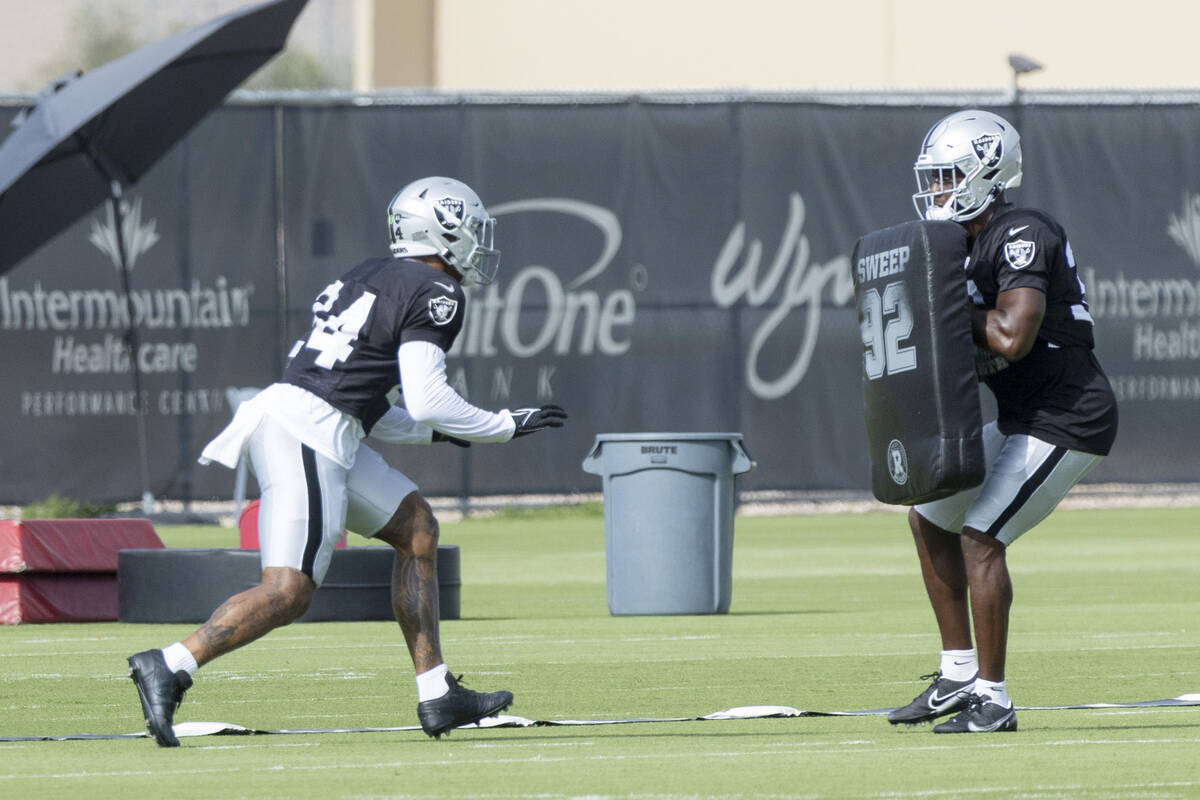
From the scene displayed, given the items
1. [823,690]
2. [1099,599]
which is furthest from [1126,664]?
[1099,599]

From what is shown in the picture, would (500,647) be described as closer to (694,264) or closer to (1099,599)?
(1099,599)

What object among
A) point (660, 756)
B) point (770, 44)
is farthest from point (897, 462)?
point (770, 44)

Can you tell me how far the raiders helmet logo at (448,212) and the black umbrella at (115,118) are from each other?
888 centimetres

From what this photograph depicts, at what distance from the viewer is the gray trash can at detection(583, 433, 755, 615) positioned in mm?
12375

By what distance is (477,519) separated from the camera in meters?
20.9

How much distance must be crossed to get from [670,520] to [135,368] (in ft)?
26.1

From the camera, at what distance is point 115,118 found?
16.6m

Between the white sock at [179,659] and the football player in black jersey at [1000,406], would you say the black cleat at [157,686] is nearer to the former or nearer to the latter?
the white sock at [179,659]

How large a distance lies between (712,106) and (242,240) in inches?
185

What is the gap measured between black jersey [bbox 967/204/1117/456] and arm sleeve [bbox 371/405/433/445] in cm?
200

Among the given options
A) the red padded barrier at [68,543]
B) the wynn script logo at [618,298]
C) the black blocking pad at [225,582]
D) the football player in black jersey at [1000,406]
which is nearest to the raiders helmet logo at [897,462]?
the football player in black jersey at [1000,406]

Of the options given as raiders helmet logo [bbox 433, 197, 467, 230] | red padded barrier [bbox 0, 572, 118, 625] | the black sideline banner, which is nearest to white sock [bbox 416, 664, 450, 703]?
raiders helmet logo [bbox 433, 197, 467, 230]

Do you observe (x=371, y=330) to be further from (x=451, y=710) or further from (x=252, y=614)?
(x=451, y=710)

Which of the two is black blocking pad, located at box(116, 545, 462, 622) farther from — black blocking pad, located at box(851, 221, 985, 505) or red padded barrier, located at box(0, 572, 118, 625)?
black blocking pad, located at box(851, 221, 985, 505)
